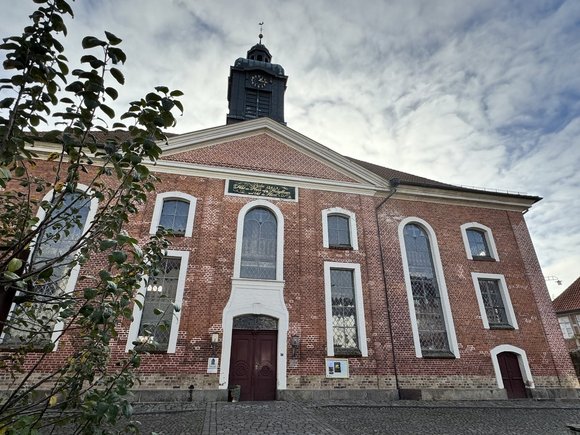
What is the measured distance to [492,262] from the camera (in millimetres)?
14328

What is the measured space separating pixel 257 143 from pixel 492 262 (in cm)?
1169

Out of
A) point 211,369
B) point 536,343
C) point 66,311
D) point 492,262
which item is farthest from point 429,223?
A: point 66,311

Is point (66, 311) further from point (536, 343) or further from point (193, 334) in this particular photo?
point (536, 343)

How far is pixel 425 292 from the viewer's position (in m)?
13.3

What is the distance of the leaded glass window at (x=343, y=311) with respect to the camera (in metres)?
11.7

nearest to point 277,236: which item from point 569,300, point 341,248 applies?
point 341,248

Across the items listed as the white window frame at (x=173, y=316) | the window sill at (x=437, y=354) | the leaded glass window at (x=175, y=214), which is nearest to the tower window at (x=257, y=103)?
the leaded glass window at (x=175, y=214)

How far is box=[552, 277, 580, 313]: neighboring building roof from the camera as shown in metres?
26.5

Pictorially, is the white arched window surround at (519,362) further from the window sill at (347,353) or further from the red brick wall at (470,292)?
the window sill at (347,353)

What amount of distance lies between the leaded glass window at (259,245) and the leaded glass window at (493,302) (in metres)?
9.07

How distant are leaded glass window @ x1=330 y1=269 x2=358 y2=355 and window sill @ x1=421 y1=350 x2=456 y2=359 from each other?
8.85 ft

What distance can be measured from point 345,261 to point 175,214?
22.7ft

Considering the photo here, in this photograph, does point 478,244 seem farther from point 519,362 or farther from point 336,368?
point 336,368

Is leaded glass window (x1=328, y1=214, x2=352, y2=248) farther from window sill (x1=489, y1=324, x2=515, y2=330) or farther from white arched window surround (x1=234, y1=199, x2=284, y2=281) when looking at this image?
window sill (x1=489, y1=324, x2=515, y2=330)
